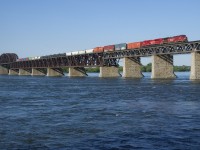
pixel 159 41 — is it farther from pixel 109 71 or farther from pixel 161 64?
pixel 109 71

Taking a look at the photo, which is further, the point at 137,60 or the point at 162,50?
the point at 137,60

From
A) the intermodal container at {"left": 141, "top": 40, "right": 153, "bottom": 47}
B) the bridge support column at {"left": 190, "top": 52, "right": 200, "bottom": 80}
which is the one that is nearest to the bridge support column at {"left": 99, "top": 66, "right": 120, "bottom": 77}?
the intermodal container at {"left": 141, "top": 40, "right": 153, "bottom": 47}

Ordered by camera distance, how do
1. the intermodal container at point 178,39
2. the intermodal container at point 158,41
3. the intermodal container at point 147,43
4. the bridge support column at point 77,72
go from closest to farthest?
1. the intermodal container at point 178,39
2. the intermodal container at point 158,41
3. the intermodal container at point 147,43
4. the bridge support column at point 77,72

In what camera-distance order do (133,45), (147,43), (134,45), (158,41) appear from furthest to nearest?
(133,45) < (134,45) < (147,43) < (158,41)

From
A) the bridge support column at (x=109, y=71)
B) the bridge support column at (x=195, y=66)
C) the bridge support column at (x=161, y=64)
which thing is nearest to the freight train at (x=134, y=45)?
the bridge support column at (x=161, y=64)

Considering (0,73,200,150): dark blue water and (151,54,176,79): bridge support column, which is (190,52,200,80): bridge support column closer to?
(151,54,176,79): bridge support column

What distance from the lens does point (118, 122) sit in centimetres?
2736

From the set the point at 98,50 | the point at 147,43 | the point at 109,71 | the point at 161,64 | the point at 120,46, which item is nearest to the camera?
the point at 161,64

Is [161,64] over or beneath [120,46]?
beneath

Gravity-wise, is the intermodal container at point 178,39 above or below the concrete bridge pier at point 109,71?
above

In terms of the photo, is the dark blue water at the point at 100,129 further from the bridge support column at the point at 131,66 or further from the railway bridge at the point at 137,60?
the bridge support column at the point at 131,66

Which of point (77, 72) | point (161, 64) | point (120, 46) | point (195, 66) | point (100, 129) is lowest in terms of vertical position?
point (100, 129)

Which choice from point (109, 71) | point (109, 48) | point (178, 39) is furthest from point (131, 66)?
point (178, 39)

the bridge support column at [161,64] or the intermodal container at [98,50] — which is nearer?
the bridge support column at [161,64]
